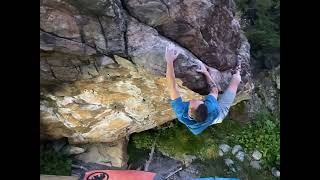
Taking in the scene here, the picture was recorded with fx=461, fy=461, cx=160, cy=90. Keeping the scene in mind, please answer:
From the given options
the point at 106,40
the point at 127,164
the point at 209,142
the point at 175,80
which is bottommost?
the point at 127,164

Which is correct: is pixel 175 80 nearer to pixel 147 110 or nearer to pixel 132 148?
pixel 147 110

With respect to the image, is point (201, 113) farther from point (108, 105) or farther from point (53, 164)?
point (53, 164)

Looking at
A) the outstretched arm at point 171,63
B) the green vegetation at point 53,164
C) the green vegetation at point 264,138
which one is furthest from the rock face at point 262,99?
the green vegetation at point 53,164

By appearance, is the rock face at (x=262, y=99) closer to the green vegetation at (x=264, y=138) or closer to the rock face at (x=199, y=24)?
the green vegetation at (x=264, y=138)

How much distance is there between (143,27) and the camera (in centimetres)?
322

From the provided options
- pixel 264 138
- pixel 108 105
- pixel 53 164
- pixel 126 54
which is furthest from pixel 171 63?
pixel 53 164

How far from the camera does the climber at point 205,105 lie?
325 cm

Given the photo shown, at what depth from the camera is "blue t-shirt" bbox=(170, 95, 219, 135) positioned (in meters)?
3.25

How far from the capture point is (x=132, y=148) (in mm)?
3418

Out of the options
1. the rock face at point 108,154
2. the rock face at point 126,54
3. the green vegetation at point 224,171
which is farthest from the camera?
the rock face at point 108,154

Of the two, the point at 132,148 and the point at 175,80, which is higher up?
the point at 175,80
